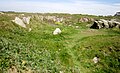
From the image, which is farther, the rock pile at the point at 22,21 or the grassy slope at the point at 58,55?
the rock pile at the point at 22,21

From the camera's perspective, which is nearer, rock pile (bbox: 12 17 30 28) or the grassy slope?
the grassy slope

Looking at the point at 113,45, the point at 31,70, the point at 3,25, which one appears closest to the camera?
the point at 31,70

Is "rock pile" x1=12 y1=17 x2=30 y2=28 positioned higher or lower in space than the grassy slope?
higher

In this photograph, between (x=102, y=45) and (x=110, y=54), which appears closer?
(x=110, y=54)

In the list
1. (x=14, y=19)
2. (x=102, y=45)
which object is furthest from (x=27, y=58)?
(x=14, y=19)

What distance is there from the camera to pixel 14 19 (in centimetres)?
3662

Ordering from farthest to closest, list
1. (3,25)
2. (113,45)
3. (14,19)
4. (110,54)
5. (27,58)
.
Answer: (14,19), (3,25), (113,45), (110,54), (27,58)

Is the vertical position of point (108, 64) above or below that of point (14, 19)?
below

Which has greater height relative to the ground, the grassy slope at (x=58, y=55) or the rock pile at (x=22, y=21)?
the rock pile at (x=22, y=21)

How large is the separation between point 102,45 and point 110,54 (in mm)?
2731

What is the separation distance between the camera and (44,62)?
2003cm

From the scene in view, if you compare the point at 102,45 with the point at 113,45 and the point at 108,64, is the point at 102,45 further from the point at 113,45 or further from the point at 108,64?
the point at 108,64

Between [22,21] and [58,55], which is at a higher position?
[22,21]

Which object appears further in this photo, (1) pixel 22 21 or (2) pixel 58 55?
(1) pixel 22 21
